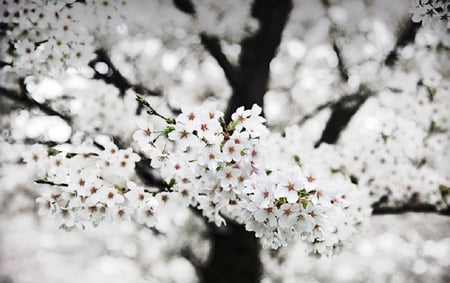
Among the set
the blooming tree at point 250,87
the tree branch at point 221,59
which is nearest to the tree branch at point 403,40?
the blooming tree at point 250,87

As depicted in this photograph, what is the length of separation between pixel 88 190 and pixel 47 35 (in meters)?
1.17

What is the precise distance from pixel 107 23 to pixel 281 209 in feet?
7.14

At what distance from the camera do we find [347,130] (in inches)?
156

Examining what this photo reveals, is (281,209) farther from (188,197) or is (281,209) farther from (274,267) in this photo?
(274,267)

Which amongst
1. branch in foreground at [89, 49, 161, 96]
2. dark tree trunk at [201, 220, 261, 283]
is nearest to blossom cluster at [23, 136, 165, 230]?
branch in foreground at [89, 49, 161, 96]

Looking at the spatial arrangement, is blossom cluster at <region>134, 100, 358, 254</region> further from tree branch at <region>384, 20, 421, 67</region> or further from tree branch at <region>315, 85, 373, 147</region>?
tree branch at <region>384, 20, 421, 67</region>

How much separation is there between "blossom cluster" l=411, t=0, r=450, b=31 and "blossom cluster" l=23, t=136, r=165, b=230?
1.48 m

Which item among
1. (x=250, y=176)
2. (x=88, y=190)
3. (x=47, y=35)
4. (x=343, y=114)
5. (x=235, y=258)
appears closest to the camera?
(x=250, y=176)

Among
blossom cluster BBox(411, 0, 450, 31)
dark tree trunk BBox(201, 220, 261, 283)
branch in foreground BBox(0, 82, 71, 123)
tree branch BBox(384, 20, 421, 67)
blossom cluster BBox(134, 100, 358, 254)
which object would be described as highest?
tree branch BBox(384, 20, 421, 67)

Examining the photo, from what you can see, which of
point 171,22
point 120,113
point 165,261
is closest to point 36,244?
point 165,261

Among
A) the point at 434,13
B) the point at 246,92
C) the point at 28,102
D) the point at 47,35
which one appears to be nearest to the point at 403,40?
the point at 246,92

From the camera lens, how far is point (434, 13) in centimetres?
186

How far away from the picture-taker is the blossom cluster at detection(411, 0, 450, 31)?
1843mm

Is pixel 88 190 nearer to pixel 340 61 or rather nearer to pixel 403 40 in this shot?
pixel 340 61
